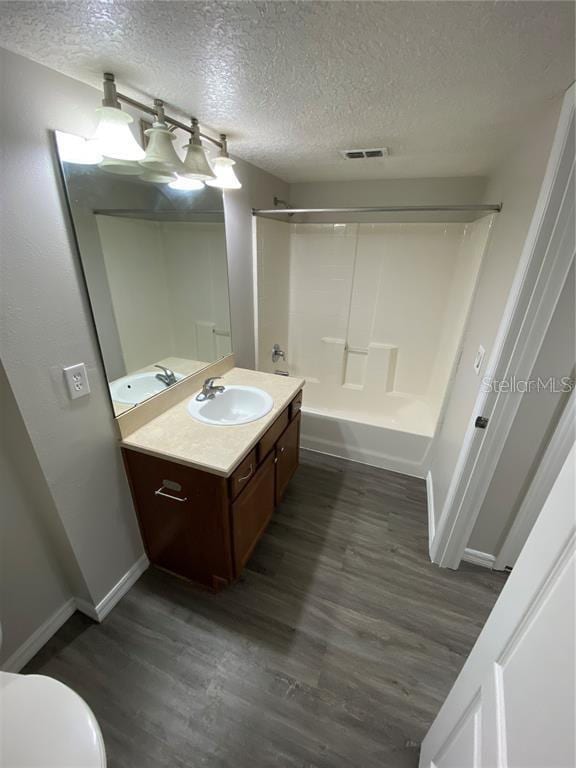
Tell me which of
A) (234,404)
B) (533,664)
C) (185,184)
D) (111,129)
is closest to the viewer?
(533,664)

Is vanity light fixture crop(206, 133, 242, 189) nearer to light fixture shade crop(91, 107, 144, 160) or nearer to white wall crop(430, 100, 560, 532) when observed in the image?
light fixture shade crop(91, 107, 144, 160)

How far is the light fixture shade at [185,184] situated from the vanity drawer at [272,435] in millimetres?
1210

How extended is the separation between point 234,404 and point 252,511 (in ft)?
2.04

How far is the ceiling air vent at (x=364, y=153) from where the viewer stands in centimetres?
164

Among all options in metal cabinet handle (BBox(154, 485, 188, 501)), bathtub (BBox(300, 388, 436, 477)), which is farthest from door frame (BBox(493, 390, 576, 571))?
metal cabinet handle (BBox(154, 485, 188, 501))

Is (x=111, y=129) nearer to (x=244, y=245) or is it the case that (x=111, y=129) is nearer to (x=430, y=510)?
(x=244, y=245)

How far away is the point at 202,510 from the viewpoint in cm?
133

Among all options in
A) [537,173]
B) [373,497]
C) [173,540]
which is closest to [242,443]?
[173,540]

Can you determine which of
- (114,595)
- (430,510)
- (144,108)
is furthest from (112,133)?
(430,510)

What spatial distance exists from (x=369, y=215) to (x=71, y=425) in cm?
252

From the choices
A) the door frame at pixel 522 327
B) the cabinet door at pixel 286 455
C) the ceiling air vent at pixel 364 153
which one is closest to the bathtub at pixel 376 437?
the cabinet door at pixel 286 455

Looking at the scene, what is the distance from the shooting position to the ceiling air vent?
1.64m

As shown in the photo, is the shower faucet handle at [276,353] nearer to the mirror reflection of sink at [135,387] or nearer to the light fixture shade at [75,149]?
the mirror reflection of sink at [135,387]

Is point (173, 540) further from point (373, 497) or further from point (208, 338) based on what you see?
point (373, 497)
